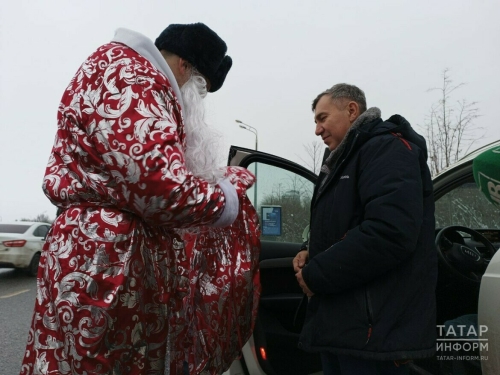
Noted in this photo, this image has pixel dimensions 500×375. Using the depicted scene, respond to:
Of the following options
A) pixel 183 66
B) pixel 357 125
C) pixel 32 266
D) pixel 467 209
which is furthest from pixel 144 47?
pixel 32 266

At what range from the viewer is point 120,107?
1188 mm

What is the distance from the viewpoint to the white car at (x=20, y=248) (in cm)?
1090

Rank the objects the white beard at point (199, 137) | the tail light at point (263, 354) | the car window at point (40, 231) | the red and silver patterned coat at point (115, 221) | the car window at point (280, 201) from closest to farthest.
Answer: the red and silver patterned coat at point (115, 221), the white beard at point (199, 137), the tail light at point (263, 354), the car window at point (280, 201), the car window at point (40, 231)

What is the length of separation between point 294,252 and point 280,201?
0.34 metres

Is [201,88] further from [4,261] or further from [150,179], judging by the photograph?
[4,261]

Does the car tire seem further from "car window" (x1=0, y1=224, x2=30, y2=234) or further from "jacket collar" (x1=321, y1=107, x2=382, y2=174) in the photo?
"jacket collar" (x1=321, y1=107, x2=382, y2=174)

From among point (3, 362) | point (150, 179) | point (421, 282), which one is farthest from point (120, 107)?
point (3, 362)

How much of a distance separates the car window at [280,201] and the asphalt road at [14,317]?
8.84ft

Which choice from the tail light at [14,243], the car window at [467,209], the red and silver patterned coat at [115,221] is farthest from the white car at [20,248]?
the red and silver patterned coat at [115,221]

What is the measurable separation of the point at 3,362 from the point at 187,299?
12.3 feet

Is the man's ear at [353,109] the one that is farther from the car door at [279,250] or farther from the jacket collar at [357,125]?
the car door at [279,250]

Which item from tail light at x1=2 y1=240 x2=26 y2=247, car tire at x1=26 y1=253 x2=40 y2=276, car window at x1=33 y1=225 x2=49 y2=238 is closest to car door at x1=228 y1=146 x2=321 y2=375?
tail light at x1=2 y1=240 x2=26 y2=247

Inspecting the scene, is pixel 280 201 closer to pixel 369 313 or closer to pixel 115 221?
pixel 369 313

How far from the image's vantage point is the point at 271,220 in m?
2.96
